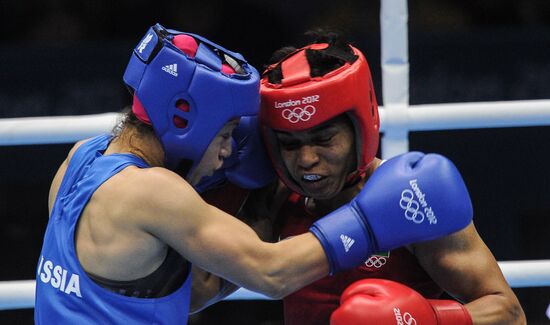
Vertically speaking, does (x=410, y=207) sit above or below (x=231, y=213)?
above

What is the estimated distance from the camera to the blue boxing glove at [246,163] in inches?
90.0

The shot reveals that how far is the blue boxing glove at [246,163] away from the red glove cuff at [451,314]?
50 centimetres

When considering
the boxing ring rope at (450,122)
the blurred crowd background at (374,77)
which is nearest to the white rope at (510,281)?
the boxing ring rope at (450,122)

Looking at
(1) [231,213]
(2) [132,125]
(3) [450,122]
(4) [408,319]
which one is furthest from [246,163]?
(3) [450,122]

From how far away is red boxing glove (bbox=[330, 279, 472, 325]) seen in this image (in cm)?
201

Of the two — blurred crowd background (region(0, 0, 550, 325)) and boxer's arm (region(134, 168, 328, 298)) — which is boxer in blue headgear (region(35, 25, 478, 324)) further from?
blurred crowd background (region(0, 0, 550, 325))

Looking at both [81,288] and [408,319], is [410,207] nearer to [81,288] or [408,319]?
[408,319]

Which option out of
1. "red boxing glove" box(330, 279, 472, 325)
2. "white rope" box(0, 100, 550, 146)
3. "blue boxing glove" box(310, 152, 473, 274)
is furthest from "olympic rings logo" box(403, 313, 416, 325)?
"white rope" box(0, 100, 550, 146)

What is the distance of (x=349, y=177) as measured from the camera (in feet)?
7.52

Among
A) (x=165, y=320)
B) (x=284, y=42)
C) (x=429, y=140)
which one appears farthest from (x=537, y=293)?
(x=165, y=320)

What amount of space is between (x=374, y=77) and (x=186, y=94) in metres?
1.83

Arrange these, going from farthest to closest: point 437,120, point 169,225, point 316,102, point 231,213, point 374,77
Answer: point 374,77 < point 437,120 < point 231,213 < point 316,102 < point 169,225

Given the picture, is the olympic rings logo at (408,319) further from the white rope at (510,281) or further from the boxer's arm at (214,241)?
the white rope at (510,281)

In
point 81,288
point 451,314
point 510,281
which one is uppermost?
point 81,288
